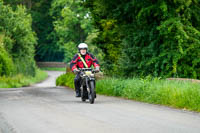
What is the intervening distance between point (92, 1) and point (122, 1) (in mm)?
5095

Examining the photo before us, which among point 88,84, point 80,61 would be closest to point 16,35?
point 80,61

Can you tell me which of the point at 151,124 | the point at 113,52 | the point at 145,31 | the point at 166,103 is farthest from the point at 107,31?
the point at 151,124

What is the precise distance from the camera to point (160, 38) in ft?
61.9

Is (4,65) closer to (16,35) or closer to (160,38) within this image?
(16,35)

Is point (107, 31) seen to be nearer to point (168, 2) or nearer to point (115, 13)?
point (115, 13)

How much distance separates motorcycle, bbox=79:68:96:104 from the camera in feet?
43.8

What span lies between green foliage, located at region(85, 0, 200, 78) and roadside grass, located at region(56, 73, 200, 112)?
1916mm

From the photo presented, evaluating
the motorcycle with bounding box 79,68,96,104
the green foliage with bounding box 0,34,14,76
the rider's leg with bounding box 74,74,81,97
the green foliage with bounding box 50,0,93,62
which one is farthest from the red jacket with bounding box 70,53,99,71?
the green foliage with bounding box 50,0,93,62

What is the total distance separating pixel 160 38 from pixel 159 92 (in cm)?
584

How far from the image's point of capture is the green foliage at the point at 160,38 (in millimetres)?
17766

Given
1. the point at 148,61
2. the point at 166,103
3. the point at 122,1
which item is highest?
the point at 122,1

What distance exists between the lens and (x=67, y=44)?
242 ft

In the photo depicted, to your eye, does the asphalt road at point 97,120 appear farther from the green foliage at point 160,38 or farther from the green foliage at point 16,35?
the green foliage at point 16,35

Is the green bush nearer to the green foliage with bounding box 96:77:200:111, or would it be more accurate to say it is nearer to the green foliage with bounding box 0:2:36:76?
the green foliage with bounding box 0:2:36:76
